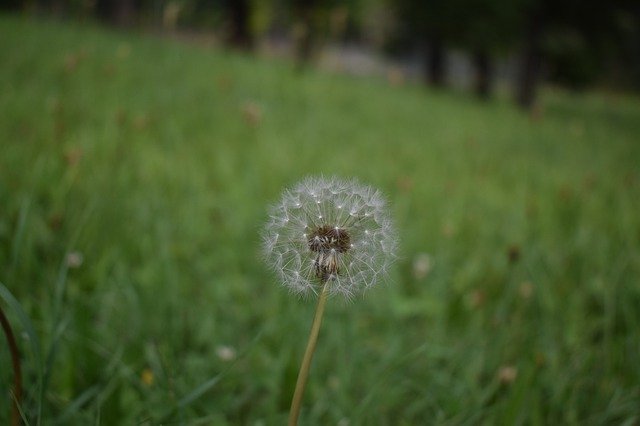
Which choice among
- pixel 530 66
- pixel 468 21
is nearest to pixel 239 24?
pixel 468 21

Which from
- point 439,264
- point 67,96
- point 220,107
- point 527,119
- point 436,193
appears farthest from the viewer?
point 527,119

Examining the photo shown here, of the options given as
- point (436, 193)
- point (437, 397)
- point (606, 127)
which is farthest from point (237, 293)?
point (606, 127)

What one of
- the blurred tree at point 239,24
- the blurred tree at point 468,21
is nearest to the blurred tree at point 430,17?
the blurred tree at point 468,21

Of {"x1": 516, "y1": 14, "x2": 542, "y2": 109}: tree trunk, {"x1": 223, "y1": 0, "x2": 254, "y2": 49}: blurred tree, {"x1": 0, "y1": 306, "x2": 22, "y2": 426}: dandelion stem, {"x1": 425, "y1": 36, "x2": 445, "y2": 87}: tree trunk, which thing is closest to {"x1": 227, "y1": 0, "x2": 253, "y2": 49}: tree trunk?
{"x1": 223, "y1": 0, "x2": 254, "y2": 49}: blurred tree

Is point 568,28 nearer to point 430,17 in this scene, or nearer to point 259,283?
point 430,17

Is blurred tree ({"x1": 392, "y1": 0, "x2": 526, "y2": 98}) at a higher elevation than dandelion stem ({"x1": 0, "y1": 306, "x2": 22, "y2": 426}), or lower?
higher

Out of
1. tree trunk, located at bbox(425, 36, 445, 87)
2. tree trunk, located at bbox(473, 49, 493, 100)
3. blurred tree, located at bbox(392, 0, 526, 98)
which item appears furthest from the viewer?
tree trunk, located at bbox(425, 36, 445, 87)

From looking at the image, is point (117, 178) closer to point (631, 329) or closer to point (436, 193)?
point (436, 193)

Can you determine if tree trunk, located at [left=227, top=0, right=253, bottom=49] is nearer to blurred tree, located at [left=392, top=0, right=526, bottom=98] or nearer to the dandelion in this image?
blurred tree, located at [left=392, top=0, right=526, bottom=98]
